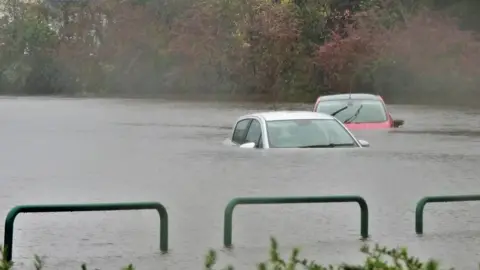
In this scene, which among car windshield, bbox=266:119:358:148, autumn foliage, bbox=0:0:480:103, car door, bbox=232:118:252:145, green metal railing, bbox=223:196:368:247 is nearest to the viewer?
green metal railing, bbox=223:196:368:247

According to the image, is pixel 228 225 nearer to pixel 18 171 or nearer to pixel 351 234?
pixel 351 234

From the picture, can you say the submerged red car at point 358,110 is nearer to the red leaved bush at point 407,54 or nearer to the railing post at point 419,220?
the railing post at point 419,220

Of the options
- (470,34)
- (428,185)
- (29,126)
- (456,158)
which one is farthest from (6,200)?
(470,34)

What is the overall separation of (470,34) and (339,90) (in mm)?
7840

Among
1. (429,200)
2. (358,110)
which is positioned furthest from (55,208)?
(358,110)

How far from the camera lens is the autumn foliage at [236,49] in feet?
169

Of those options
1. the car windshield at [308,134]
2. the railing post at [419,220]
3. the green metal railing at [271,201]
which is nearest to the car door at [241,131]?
the car windshield at [308,134]

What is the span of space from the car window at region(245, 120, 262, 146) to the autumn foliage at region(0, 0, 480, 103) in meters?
33.5

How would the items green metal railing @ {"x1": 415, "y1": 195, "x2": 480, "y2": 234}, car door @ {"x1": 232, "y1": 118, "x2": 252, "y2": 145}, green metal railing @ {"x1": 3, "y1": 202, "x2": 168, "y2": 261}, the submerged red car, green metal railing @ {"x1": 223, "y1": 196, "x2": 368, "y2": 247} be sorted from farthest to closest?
the submerged red car
car door @ {"x1": 232, "y1": 118, "x2": 252, "y2": 145}
green metal railing @ {"x1": 415, "y1": 195, "x2": 480, "y2": 234}
green metal railing @ {"x1": 223, "y1": 196, "x2": 368, "y2": 247}
green metal railing @ {"x1": 3, "y1": 202, "x2": 168, "y2": 261}

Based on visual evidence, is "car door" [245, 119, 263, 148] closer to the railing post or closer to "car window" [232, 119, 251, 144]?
"car window" [232, 119, 251, 144]

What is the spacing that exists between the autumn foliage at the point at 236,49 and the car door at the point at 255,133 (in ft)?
110

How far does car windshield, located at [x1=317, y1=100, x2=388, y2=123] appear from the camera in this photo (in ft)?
70.1

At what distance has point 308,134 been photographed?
17047 millimetres

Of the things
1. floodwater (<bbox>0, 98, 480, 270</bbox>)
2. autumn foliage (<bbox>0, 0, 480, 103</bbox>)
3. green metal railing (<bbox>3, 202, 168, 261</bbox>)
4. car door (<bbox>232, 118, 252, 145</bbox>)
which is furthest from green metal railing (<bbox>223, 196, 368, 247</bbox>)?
autumn foliage (<bbox>0, 0, 480, 103</bbox>)
